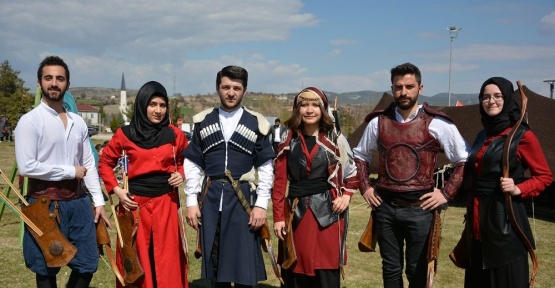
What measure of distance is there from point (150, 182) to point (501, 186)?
2082 millimetres

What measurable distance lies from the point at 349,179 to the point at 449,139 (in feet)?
2.14

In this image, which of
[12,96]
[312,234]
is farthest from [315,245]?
[12,96]

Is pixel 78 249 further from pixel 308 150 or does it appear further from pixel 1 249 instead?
pixel 1 249

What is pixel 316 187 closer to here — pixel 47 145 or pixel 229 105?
pixel 229 105

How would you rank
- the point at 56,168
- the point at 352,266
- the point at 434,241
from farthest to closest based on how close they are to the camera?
the point at 352,266 → the point at 434,241 → the point at 56,168

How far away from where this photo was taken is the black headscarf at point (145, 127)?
10.7 feet

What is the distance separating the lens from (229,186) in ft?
10.6

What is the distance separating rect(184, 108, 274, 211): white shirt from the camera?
3.26m

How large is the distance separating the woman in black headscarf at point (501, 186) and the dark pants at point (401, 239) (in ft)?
1.02

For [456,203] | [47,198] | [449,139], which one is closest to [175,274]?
[47,198]

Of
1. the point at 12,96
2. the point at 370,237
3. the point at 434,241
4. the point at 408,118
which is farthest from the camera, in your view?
the point at 12,96

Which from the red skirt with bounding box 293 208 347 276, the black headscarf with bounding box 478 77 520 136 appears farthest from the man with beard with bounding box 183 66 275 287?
the black headscarf with bounding box 478 77 520 136

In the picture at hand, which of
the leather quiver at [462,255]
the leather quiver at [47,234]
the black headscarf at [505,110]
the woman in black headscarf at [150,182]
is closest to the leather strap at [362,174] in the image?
the leather quiver at [462,255]

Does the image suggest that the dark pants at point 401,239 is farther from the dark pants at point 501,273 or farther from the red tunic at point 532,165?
the red tunic at point 532,165
